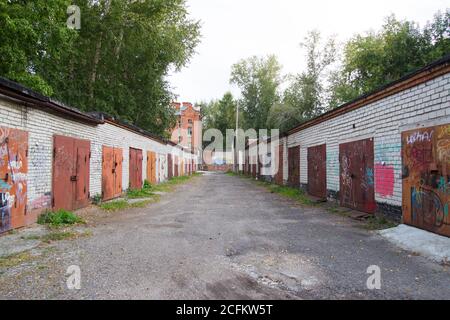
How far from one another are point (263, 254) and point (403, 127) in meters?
4.59

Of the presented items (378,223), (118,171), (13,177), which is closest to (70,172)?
(13,177)

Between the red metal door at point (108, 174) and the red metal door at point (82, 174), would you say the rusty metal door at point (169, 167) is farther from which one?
the red metal door at point (82, 174)

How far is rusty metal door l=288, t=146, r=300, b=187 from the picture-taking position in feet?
50.7

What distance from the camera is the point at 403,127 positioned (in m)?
6.91

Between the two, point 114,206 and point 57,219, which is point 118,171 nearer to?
point 114,206

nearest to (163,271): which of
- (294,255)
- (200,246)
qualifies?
(200,246)

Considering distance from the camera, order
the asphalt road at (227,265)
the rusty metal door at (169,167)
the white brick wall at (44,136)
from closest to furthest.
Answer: the asphalt road at (227,265)
the white brick wall at (44,136)
the rusty metal door at (169,167)

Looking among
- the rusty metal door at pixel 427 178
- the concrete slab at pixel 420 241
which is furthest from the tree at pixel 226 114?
the concrete slab at pixel 420 241

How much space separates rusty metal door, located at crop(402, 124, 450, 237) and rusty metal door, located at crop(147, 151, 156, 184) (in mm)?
14573

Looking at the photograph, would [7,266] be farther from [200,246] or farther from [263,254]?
[263,254]

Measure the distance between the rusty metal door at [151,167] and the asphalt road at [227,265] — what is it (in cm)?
1142

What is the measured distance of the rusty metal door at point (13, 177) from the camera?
231 inches

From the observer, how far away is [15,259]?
178 inches
